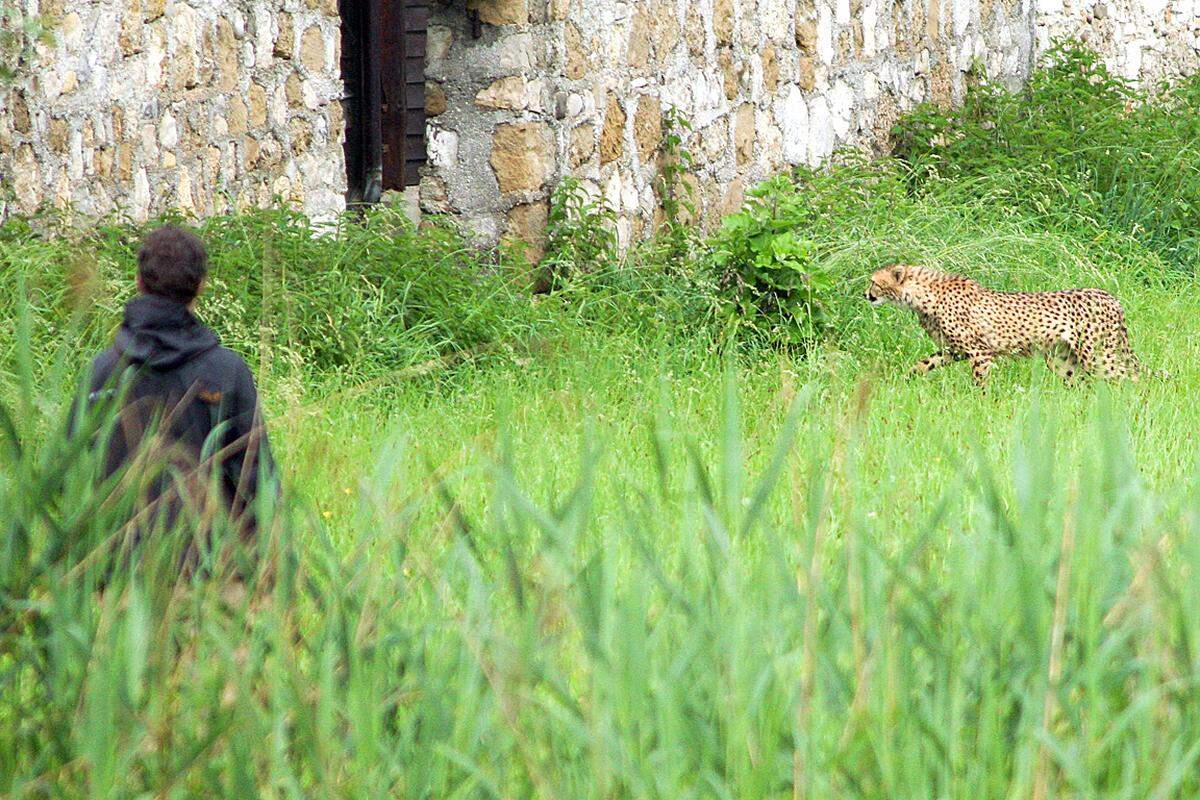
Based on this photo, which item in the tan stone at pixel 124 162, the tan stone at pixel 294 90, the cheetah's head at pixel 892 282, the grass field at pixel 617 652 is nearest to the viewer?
the grass field at pixel 617 652

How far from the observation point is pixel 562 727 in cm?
223

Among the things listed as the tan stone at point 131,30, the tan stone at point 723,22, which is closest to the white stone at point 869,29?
the tan stone at point 723,22

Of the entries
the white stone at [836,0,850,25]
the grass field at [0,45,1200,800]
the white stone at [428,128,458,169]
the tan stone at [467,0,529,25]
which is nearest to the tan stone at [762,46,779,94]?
the white stone at [836,0,850,25]

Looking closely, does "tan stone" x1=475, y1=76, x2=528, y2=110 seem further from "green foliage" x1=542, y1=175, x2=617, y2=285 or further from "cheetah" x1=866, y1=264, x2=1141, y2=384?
"cheetah" x1=866, y1=264, x2=1141, y2=384

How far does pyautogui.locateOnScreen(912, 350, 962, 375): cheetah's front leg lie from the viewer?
6543 millimetres

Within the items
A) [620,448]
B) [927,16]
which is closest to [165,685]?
[620,448]

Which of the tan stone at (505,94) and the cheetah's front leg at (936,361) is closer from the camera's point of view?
the cheetah's front leg at (936,361)

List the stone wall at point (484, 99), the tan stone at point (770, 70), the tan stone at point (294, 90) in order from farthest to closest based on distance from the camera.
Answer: the tan stone at point (770, 70) → the tan stone at point (294, 90) → the stone wall at point (484, 99)

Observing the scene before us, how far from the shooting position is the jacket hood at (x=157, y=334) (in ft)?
11.9

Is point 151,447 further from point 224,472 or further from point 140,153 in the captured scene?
point 140,153

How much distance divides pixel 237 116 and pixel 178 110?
38 centimetres

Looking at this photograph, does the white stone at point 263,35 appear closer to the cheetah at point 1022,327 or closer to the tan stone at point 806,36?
the cheetah at point 1022,327

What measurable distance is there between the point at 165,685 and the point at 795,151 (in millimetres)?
8283

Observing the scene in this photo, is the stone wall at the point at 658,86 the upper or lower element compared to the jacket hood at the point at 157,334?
upper
